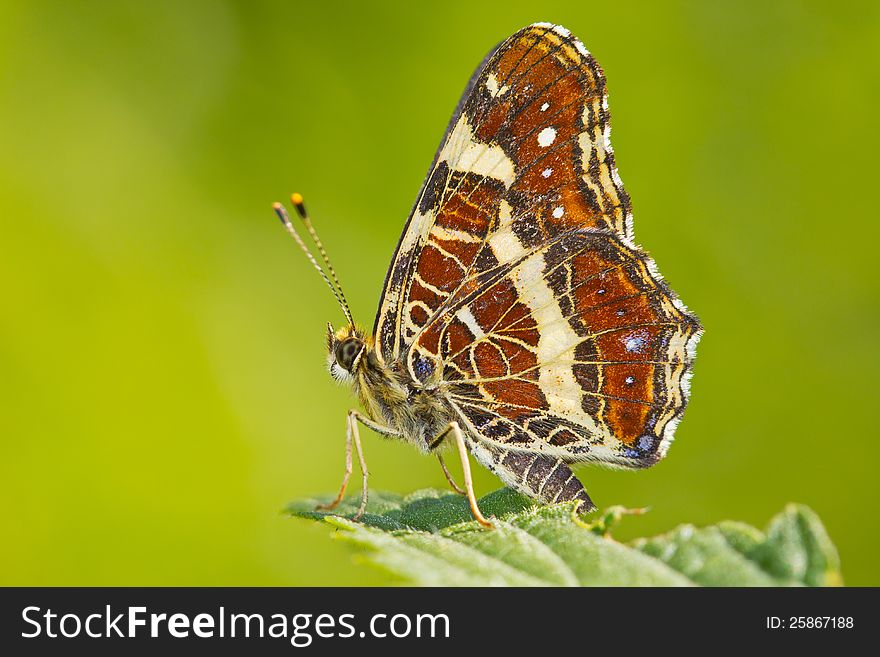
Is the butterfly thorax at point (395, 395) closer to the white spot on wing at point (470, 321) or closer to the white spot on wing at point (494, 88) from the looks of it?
the white spot on wing at point (470, 321)

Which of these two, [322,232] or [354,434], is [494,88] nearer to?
[354,434]

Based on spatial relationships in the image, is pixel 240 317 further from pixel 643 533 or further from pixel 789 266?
pixel 789 266

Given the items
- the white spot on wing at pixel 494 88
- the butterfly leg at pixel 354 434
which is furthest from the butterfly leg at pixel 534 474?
the white spot on wing at pixel 494 88

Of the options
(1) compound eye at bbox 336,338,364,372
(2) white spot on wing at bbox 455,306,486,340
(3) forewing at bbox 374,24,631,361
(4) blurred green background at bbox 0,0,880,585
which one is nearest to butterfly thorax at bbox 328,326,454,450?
(1) compound eye at bbox 336,338,364,372

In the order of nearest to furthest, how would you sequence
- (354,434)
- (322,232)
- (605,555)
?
(605,555) < (354,434) < (322,232)

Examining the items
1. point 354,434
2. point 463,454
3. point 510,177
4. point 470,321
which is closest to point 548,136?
point 510,177

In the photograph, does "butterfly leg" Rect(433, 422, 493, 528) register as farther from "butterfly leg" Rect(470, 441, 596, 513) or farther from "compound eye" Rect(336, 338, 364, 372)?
"compound eye" Rect(336, 338, 364, 372)
